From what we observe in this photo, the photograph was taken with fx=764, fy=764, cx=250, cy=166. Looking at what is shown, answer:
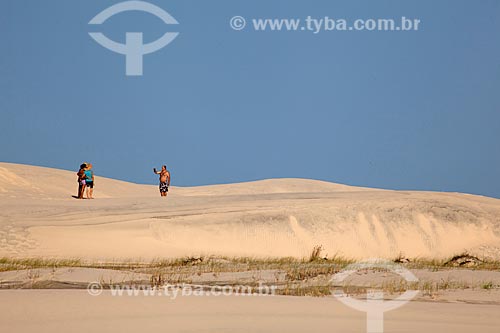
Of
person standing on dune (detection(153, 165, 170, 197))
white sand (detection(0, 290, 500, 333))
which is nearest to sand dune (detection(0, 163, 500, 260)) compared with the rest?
person standing on dune (detection(153, 165, 170, 197))

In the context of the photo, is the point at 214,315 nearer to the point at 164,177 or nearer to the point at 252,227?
the point at 252,227

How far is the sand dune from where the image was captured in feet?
55.7

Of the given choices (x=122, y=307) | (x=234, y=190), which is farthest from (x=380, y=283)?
(x=234, y=190)

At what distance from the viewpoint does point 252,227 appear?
794 inches

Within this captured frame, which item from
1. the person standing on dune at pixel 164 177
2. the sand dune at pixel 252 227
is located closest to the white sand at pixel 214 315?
the sand dune at pixel 252 227

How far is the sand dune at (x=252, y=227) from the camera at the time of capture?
669 inches

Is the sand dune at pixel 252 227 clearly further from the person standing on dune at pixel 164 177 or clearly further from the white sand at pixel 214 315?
the white sand at pixel 214 315

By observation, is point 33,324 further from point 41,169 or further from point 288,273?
point 41,169

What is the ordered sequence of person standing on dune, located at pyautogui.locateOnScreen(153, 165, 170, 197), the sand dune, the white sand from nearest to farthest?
1. the white sand
2. the sand dune
3. person standing on dune, located at pyautogui.locateOnScreen(153, 165, 170, 197)

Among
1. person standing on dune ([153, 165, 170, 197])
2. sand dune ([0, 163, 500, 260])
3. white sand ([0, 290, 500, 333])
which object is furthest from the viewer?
person standing on dune ([153, 165, 170, 197])

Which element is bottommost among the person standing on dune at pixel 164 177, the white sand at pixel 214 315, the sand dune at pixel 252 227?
the white sand at pixel 214 315

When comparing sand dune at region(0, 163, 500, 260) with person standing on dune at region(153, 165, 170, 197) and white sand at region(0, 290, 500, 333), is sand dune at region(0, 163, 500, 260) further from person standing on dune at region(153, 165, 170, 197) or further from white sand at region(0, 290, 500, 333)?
white sand at region(0, 290, 500, 333)

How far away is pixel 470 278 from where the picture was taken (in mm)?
9789

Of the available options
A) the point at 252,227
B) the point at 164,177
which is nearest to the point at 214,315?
the point at 252,227
